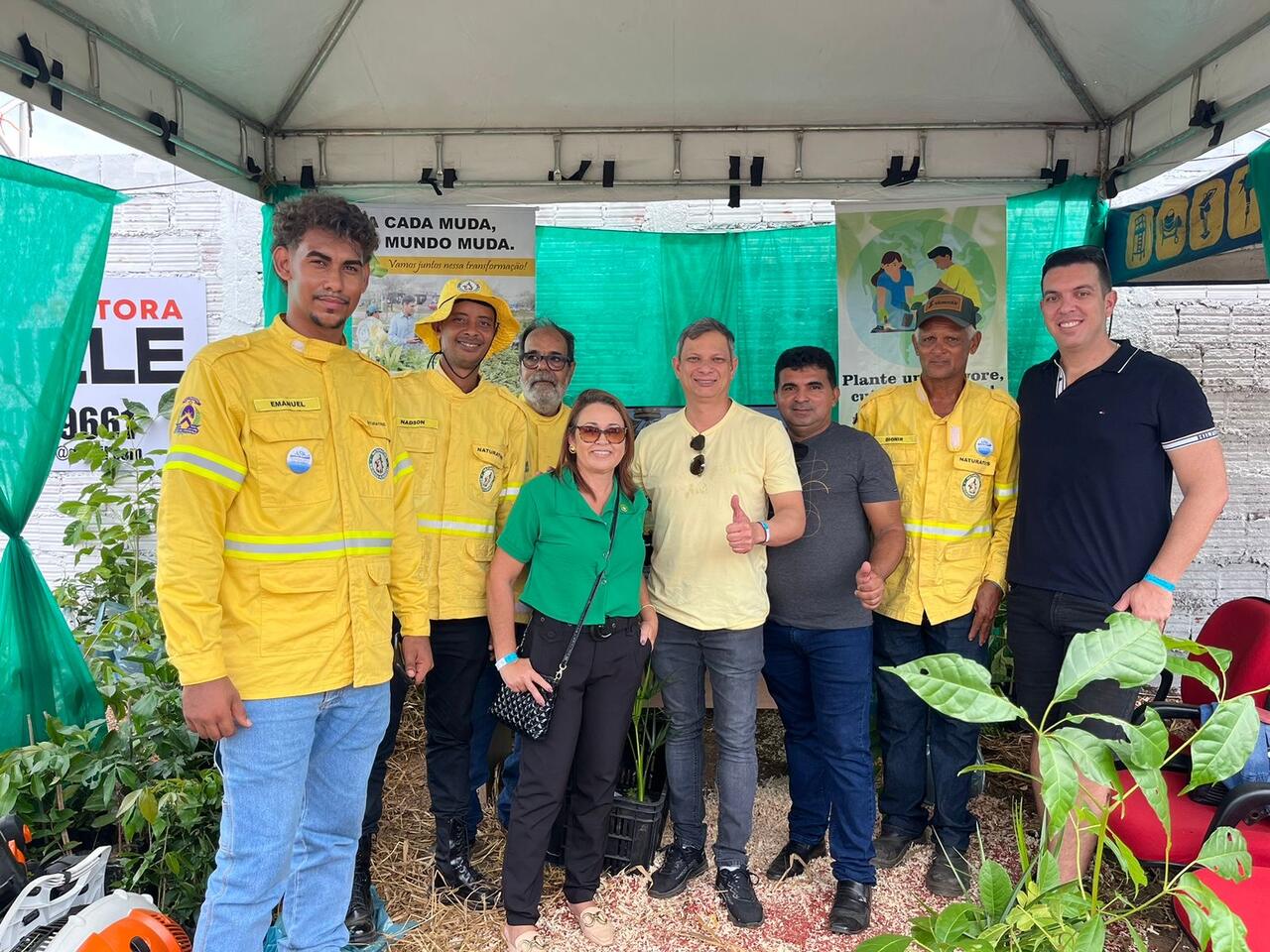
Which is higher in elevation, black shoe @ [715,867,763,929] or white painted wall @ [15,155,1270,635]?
white painted wall @ [15,155,1270,635]

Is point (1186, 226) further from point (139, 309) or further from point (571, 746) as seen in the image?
point (139, 309)

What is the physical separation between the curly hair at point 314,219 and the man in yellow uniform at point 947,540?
6.36 feet

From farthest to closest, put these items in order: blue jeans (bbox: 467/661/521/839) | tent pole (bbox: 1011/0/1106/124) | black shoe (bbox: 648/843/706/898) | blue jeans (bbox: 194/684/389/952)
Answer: tent pole (bbox: 1011/0/1106/124)
blue jeans (bbox: 467/661/521/839)
black shoe (bbox: 648/843/706/898)
blue jeans (bbox: 194/684/389/952)

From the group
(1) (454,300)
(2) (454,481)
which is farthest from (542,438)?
(1) (454,300)

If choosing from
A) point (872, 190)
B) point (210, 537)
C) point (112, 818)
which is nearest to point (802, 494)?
point (210, 537)

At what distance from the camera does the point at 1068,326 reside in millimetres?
2395

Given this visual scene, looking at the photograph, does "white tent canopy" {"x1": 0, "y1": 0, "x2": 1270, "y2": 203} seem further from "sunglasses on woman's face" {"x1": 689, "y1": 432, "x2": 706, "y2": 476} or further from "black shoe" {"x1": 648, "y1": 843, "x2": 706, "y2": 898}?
"black shoe" {"x1": 648, "y1": 843, "x2": 706, "y2": 898}

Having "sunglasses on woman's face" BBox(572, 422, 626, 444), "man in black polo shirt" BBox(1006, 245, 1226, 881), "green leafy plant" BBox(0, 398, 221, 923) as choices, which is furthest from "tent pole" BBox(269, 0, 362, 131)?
"man in black polo shirt" BBox(1006, 245, 1226, 881)

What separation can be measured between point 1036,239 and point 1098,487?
204 centimetres

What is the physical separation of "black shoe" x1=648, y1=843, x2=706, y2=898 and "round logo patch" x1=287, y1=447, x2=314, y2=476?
6.06 feet

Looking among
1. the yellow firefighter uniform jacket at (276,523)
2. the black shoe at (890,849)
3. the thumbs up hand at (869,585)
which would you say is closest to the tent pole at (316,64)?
the yellow firefighter uniform jacket at (276,523)

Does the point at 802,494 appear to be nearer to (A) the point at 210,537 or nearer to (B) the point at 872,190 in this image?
(A) the point at 210,537

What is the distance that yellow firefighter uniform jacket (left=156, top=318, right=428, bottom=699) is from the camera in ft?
5.67

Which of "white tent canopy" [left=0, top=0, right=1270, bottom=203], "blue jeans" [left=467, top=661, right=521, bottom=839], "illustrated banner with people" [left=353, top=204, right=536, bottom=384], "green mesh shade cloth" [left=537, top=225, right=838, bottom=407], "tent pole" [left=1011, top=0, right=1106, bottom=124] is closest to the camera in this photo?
"blue jeans" [left=467, top=661, right=521, bottom=839]
